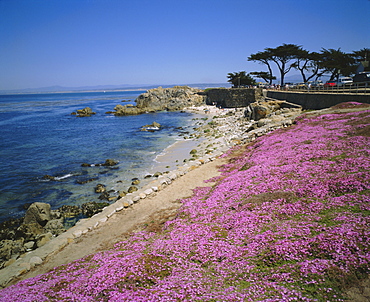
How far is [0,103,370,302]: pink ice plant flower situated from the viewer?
20.4 ft

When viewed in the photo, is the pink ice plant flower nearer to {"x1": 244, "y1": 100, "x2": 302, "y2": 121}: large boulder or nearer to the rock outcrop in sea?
{"x1": 244, "y1": 100, "x2": 302, "y2": 121}: large boulder

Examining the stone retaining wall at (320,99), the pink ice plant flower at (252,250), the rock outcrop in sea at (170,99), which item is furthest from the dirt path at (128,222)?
the rock outcrop in sea at (170,99)

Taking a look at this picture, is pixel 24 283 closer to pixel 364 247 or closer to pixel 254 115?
pixel 364 247

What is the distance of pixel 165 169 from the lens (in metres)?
27.3

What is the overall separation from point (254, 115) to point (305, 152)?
30270 millimetres

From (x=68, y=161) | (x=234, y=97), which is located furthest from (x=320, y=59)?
(x=68, y=161)

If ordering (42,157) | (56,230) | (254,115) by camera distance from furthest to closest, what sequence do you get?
(254,115) → (42,157) → (56,230)

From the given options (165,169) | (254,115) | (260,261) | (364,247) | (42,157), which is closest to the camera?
(364,247)

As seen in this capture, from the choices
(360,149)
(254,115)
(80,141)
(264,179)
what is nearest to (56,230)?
(264,179)

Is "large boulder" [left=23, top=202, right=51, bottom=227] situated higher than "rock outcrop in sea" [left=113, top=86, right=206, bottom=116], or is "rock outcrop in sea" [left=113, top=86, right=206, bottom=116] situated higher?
"rock outcrop in sea" [left=113, top=86, right=206, bottom=116]

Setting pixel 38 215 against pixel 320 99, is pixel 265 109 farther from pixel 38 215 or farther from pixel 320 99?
pixel 38 215

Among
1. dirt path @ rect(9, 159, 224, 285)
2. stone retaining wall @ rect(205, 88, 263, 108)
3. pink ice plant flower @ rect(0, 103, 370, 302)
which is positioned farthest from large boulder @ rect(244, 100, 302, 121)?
pink ice plant flower @ rect(0, 103, 370, 302)

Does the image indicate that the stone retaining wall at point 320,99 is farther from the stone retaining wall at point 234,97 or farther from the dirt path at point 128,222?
the dirt path at point 128,222

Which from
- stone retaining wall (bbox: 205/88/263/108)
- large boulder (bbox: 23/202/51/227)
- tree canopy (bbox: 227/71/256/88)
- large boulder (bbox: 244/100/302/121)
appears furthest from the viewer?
tree canopy (bbox: 227/71/256/88)
